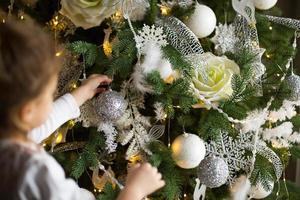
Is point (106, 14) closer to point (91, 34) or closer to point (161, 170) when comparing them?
point (91, 34)

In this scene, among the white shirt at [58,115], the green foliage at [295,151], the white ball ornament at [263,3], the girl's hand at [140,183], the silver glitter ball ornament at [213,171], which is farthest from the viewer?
the green foliage at [295,151]

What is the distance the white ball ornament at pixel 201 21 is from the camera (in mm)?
1241

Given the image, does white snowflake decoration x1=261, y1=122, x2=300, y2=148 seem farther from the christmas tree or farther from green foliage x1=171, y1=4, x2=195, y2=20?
green foliage x1=171, y1=4, x2=195, y2=20

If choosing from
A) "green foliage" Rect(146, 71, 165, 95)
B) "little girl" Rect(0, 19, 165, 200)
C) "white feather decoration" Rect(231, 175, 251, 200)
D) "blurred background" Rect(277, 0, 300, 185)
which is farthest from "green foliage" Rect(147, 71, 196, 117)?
"blurred background" Rect(277, 0, 300, 185)

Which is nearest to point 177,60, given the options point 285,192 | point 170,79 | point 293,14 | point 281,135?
point 170,79

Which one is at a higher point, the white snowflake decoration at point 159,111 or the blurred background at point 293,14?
the white snowflake decoration at point 159,111

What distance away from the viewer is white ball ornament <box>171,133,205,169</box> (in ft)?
3.97

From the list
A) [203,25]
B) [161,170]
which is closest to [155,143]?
[161,170]

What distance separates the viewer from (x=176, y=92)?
1.20 meters

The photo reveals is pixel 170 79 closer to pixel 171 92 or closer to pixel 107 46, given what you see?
pixel 171 92

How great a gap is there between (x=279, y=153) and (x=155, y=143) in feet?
1.12

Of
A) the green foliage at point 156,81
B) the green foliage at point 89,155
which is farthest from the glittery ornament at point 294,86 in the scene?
the green foliage at point 89,155

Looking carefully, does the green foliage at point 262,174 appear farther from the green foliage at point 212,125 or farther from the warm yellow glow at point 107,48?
the warm yellow glow at point 107,48

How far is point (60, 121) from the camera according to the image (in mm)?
1172
